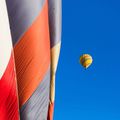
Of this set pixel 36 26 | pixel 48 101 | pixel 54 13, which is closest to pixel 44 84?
pixel 48 101

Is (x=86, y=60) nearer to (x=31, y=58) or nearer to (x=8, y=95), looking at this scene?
(x=31, y=58)

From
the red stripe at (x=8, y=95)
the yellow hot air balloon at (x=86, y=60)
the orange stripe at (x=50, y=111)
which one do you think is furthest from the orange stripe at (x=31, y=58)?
the yellow hot air balloon at (x=86, y=60)

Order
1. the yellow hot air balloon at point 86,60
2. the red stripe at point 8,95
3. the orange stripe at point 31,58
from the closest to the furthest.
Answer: the red stripe at point 8,95, the orange stripe at point 31,58, the yellow hot air balloon at point 86,60

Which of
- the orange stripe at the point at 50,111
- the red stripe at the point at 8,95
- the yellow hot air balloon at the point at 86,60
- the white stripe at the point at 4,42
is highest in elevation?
the yellow hot air balloon at the point at 86,60

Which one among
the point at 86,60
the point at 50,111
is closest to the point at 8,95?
the point at 50,111

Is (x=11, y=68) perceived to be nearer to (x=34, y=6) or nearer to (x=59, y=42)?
(x=34, y=6)

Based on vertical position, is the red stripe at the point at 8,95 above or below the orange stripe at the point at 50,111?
below

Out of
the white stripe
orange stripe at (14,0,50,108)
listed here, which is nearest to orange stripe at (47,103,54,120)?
orange stripe at (14,0,50,108)

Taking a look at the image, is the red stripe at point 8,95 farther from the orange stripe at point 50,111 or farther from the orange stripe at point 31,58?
the orange stripe at point 50,111
